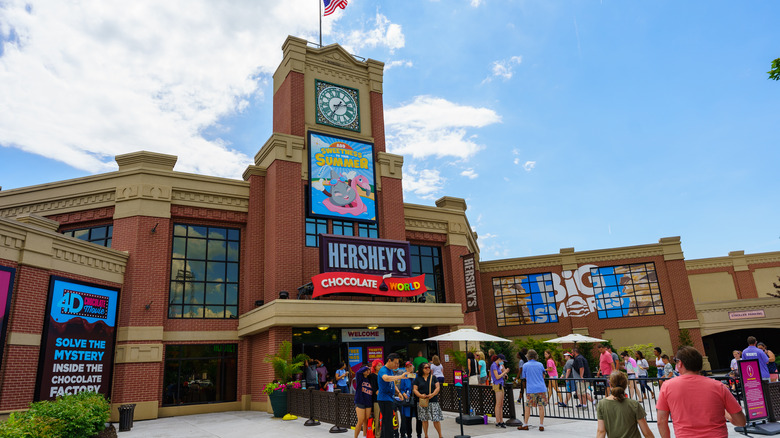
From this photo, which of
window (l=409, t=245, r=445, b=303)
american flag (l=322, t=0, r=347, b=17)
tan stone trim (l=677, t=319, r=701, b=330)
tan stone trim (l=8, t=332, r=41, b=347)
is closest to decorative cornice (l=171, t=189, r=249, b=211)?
tan stone trim (l=8, t=332, r=41, b=347)

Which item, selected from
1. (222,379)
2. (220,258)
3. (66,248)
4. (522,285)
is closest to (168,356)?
(222,379)

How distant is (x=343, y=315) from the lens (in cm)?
2097

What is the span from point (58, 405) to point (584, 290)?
34.1m

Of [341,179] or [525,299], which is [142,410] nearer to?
[341,179]

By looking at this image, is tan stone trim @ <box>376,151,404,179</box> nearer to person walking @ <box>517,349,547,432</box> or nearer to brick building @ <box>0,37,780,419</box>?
brick building @ <box>0,37,780,419</box>

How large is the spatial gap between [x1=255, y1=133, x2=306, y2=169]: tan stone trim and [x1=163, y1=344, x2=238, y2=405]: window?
9163mm

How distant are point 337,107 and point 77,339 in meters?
16.2

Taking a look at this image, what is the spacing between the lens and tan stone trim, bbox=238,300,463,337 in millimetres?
20000

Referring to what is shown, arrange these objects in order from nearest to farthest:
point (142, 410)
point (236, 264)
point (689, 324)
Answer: point (142, 410)
point (236, 264)
point (689, 324)

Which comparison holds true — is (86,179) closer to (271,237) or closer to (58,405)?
(271,237)

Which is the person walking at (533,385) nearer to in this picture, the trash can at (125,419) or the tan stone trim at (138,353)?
the trash can at (125,419)

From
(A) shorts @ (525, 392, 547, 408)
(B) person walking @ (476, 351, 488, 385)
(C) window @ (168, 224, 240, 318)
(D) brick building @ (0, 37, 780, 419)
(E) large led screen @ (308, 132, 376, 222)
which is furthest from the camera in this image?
(E) large led screen @ (308, 132, 376, 222)

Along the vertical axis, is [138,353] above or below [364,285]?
below

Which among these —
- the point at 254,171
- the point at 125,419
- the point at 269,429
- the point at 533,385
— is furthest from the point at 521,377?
the point at 254,171
